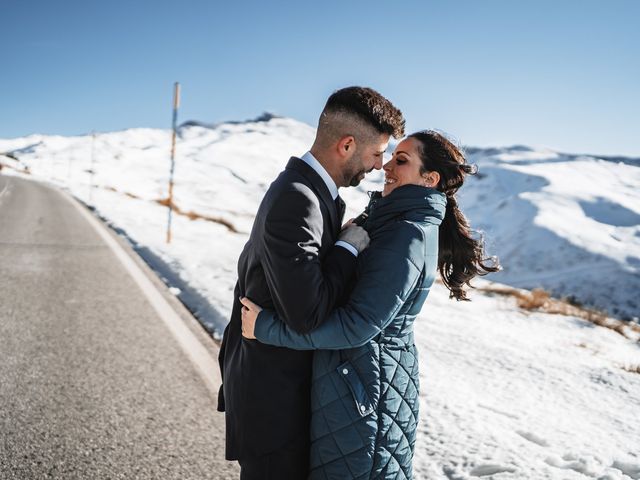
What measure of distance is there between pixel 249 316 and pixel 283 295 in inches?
9.3

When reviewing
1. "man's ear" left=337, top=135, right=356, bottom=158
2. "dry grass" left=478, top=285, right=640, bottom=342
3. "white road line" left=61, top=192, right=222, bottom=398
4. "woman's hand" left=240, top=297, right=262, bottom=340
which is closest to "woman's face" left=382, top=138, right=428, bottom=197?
"man's ear" left=337, top=135, right=356, bottom=158

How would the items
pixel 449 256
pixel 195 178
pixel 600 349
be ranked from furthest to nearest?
pixel 195 178, pixel 600 349, pixel 449 256

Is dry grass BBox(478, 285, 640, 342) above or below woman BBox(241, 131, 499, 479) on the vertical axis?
below

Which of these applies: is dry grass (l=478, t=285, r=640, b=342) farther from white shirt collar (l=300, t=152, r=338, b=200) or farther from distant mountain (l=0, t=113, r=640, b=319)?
white shirt collar (l=300, t=152, r=338, b=200)

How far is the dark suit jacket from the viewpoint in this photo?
4.42 ft

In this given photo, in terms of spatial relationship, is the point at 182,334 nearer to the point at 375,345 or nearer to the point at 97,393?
the point at 97,393

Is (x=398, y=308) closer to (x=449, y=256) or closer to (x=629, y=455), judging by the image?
(x=449, y=256)

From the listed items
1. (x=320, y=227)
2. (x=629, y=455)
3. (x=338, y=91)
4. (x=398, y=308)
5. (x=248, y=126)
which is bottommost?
(x=248, y=126)

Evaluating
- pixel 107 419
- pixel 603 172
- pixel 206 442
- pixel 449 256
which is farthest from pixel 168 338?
pixel 603 172

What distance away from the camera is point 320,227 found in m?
1.45

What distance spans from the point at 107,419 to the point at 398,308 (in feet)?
8.35

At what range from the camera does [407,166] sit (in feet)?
5.67

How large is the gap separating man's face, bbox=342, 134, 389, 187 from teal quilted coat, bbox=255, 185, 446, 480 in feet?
0.47

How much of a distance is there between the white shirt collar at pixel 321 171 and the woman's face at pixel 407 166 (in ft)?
0.94
